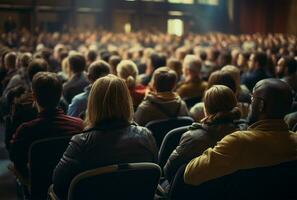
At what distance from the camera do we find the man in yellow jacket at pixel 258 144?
94.4 inches

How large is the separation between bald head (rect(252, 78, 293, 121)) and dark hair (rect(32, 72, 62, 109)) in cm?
150

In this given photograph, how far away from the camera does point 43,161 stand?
322 cm

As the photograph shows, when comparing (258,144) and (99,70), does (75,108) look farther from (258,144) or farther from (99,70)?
(258,144)

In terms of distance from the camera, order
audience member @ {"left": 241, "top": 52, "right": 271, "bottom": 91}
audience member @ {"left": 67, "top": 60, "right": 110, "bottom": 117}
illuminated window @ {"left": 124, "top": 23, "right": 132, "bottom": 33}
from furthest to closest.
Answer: illuminated window @ {"left": 124, "top": 23, "right": 132, "bottom": 33} < audience member @ {"left": 241, "top": 52, "right": 271, "bottom": 91} < audience member @ {"left": 67, "top": 60, "right": 110, "bottom": 117}

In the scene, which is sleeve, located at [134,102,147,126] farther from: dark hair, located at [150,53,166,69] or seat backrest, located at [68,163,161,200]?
dark hair, located at [150,53,166,69]

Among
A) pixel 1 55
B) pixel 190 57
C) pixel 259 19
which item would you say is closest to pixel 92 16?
pixel 259 19

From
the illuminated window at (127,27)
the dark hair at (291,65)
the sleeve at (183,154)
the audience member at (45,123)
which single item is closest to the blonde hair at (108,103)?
the sleeve at (183,154)

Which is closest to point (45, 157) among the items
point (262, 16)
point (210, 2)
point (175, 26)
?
point (262, 16)

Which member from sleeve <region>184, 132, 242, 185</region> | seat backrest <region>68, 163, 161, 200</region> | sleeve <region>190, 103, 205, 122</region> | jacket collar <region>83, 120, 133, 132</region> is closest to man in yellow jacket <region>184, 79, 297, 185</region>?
sleeve <region>184, 132, 242, 185</region>

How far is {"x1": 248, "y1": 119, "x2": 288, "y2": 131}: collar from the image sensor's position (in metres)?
2.50

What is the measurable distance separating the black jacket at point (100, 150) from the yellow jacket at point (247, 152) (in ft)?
1.18

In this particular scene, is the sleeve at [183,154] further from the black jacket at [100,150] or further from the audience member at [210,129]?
the black jacket at [100,150]

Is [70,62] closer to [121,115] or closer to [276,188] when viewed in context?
[121,115]

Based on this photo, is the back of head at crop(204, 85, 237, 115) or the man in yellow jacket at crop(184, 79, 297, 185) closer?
the man in yellow jacket at crop(184, 79, 297, 185)
